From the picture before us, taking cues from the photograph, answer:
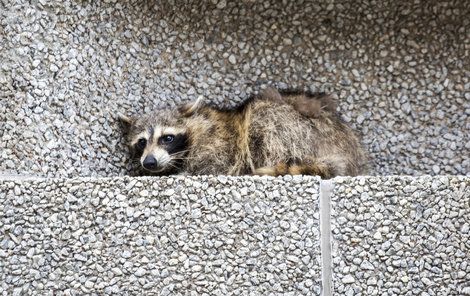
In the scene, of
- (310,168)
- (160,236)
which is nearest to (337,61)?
(310,168)

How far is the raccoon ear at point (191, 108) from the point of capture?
4.35 m

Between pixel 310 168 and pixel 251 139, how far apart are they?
0.37 m

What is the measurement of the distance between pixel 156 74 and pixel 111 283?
4.34 ft

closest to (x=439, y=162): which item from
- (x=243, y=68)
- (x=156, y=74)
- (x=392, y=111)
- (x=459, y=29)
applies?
(x=392, y=111)

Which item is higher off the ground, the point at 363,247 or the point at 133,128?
the point at 133,128

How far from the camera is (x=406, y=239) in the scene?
3.50m

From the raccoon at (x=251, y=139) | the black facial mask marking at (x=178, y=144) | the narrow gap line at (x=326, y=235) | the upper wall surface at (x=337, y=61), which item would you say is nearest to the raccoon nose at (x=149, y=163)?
the raccoon at (x=251, y=139)

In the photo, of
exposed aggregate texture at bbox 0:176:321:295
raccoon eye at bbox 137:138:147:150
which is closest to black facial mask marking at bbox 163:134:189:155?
raccoon eye at bbox 137:138:147:150

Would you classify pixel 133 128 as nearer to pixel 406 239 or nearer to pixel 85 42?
pixel 85 42

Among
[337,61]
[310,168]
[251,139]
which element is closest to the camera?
[310,168]

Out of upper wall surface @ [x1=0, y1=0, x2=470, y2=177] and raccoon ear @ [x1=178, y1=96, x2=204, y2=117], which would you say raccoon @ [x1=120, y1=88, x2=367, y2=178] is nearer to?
raccoon ear @ [x1=178, y1=96, x2=204, y2=117]

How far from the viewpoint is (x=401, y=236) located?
3506 millimetres

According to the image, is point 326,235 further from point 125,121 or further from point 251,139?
point 125,121

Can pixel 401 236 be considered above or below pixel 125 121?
below
